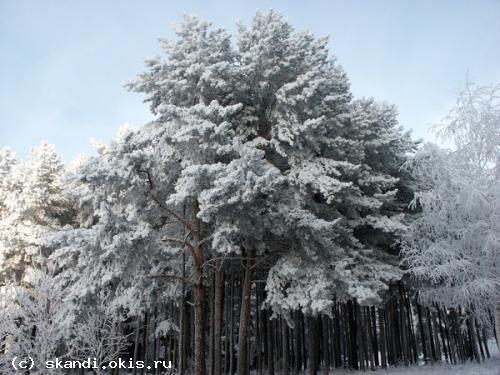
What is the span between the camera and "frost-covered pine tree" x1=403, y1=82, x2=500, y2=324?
13133 millimetres

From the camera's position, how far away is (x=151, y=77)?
1466 cm

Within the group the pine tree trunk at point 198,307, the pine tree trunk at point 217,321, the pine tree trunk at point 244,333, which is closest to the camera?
the pine tree trunk at point 198,307

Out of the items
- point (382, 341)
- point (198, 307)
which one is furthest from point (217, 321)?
point (382, 341)

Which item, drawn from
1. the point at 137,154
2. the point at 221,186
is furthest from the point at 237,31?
the point at 221,186

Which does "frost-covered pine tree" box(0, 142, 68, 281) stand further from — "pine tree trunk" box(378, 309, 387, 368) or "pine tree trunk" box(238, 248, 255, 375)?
"pine tree trunk" box(378, 309, 387, 368)

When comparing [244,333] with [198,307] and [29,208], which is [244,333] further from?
[29,208]

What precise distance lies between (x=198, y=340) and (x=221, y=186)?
5.66 m

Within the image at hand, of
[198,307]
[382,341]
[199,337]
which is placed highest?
[198,307]

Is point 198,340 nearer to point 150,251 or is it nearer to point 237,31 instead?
point 150,251

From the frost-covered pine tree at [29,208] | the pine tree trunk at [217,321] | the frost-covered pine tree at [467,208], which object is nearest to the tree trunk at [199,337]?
the pine tree trunk at [217,321]

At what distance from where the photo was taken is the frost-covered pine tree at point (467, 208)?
13133 millimetres

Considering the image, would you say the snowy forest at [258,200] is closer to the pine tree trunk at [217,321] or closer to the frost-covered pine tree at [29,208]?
the pine tree trunk at [217,321]

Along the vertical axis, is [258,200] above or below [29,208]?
below

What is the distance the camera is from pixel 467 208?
44.4ft
